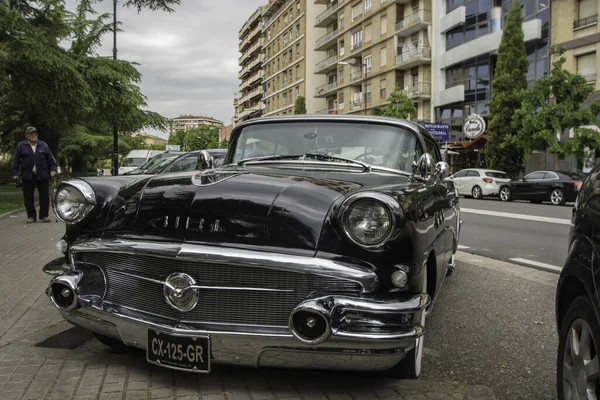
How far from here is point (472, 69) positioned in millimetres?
35625

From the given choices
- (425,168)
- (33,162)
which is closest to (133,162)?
(33,162)

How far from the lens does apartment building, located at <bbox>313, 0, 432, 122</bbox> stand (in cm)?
4094

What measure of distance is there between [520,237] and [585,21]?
70.9 ft

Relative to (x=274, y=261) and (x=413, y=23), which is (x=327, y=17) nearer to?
(x=413, y=23)

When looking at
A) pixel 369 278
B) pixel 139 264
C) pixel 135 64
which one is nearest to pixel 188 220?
pixel 139 264

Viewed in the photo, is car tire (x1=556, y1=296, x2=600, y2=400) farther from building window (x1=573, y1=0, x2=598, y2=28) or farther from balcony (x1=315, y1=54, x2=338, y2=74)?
balcony (x1=315, y1=54, x2=338, y2=74)

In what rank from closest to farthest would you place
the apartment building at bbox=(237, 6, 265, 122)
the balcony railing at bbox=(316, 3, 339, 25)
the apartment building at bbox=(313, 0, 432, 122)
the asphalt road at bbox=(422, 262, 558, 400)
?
1. the asphalt road at bbox=(422, 262, 558, 400)
2. the apartment building at bbox=(313, 0, 432, 122)
3. the balcony railing at bbox=(316, 3, 339, 25)
4. the apartment building at bbox=(237, 6, 265, 122)

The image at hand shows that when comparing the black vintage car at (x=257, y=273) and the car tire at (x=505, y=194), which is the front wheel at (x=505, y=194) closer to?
the car tire at (x=505, y=194)

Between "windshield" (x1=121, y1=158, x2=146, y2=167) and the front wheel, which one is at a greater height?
"windshield" (x1=121, y1=158, x2=146, y2=167)

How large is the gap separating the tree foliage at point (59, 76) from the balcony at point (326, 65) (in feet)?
103

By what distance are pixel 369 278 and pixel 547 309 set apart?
118 inches

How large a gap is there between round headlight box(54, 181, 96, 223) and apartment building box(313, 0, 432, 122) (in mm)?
37512

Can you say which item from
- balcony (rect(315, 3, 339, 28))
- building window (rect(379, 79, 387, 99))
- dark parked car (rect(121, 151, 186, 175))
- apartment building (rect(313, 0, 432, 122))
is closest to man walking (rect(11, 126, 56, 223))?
dark parked car (rect(121, 151, 186, 175))

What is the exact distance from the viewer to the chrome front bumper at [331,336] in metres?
2.55
